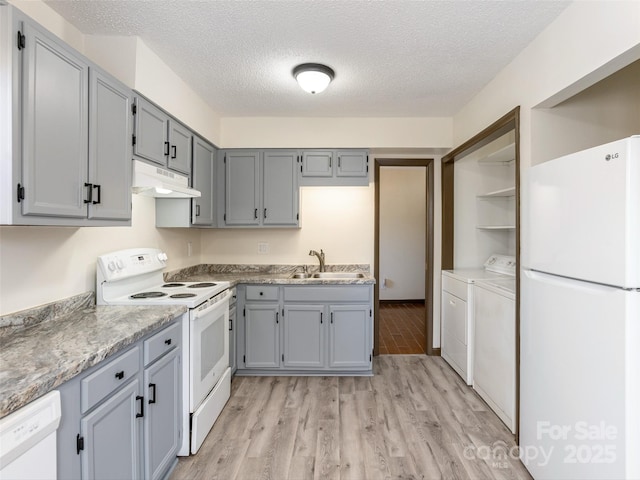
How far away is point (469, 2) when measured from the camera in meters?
1.63

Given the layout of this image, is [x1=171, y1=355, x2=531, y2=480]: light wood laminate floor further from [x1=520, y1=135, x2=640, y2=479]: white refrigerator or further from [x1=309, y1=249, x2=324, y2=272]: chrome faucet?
[x1=309, y1=249, x2=324, y2=272]: chrome faucet

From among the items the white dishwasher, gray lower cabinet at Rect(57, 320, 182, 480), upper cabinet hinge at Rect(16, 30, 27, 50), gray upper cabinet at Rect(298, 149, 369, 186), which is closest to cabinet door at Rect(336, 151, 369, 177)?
gray upper cabinet at Rect(298, 149, 369, 186)

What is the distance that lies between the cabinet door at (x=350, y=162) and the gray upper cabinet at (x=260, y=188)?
456 mm

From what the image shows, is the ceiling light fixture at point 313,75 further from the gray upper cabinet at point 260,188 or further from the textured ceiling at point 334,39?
the gray upper cabinet at point 260,188

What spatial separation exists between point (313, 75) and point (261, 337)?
7.41ft

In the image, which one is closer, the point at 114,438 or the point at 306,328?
the point at 114,438

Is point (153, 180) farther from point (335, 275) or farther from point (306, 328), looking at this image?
point (335, 275)

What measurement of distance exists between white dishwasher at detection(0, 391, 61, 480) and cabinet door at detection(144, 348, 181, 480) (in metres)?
0.54

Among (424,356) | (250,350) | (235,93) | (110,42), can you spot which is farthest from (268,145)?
(424,356)

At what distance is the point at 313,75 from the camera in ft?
7.31

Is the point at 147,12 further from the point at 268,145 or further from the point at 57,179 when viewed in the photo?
the point at 268,145

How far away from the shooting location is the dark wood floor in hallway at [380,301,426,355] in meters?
3.79

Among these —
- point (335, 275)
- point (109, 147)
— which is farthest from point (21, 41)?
point (335, 275)

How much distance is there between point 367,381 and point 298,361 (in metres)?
0.66
